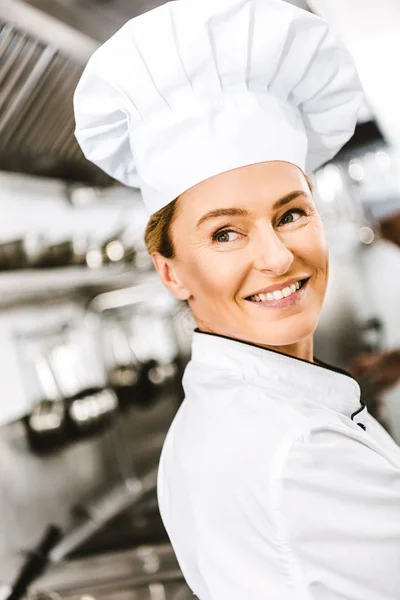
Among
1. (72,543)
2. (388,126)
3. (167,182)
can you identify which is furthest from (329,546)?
(388,126)

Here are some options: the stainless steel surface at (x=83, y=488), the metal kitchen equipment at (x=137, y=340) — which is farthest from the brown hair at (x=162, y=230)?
the metal kitchen equipment at (x=137, y=340)

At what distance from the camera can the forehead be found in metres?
0.85

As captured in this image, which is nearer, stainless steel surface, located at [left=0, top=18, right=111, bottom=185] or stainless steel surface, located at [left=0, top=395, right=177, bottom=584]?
stainless steel surface, located at [left=0, top=18, right=111, bottom=185]

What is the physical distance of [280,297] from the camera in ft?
2.91

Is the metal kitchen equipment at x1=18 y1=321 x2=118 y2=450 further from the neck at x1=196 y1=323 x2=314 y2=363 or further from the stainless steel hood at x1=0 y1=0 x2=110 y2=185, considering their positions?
the neck at x1=196 y1=323 x2=314 y2=363

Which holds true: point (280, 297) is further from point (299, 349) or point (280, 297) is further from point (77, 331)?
point (77, 331)

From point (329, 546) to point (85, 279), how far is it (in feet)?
4.58

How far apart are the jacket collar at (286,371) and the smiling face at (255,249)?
0.02 metres

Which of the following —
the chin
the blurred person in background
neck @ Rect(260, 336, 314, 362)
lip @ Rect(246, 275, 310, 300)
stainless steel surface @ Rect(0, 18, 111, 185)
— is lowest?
the blurred person in background

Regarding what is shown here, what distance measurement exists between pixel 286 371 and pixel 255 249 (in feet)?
0.65

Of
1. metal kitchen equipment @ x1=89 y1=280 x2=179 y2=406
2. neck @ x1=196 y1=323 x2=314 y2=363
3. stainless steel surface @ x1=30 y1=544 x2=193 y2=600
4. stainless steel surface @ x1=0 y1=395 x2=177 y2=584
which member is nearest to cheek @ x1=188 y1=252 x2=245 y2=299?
neck @ x1=196 y1=323 x2=314 y2=363

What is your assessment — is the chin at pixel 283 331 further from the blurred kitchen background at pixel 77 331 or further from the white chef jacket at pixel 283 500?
the blurred kitchen background at pixel 77 331

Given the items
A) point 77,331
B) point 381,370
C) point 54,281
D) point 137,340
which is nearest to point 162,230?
point 54,281

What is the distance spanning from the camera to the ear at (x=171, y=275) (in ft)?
3.23
